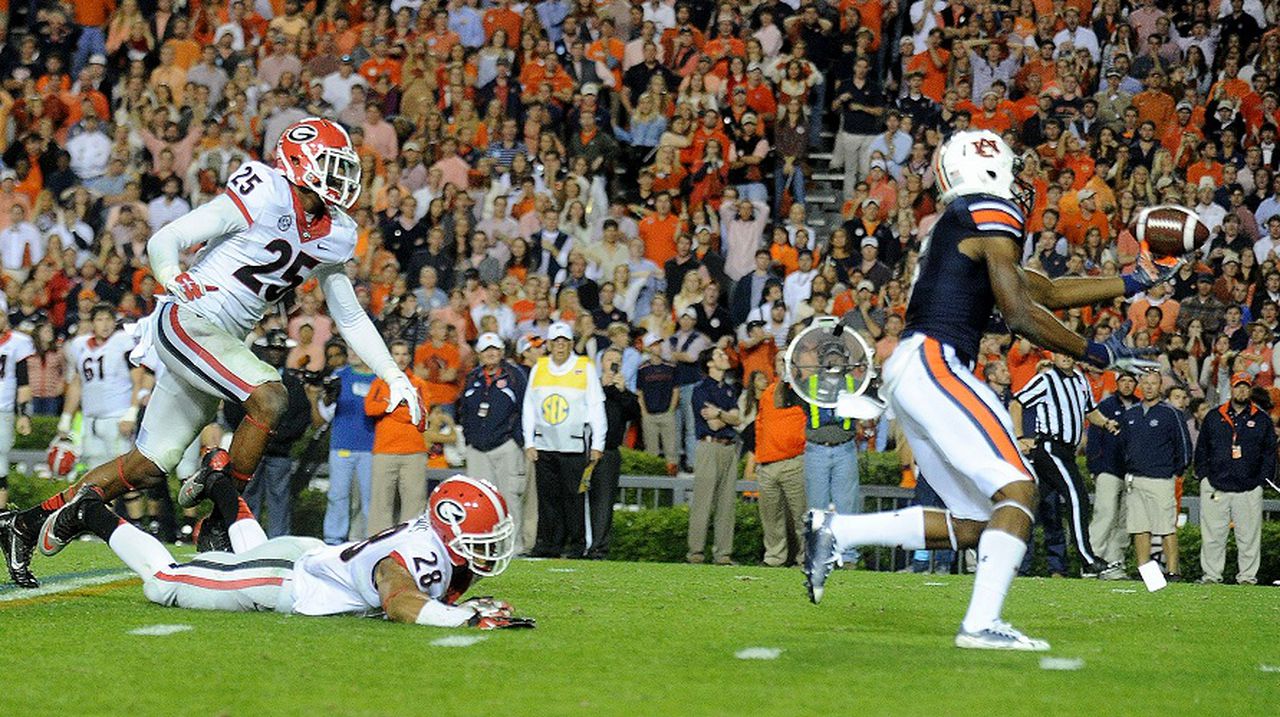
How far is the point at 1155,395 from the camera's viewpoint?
45.9 feet

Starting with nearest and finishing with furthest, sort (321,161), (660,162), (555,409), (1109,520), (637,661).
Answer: (637,661), (321,161), (1109,520), (555,409), (660,162)

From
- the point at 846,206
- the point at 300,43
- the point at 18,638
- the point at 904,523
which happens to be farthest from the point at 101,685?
the point at 300,43

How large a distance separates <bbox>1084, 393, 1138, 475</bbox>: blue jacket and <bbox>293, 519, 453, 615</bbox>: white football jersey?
26.4ft

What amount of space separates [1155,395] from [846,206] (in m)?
5.04

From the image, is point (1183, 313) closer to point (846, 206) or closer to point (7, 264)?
point (846, 206)

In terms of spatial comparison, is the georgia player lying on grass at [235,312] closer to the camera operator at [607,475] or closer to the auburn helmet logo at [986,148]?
the auburn helmet logo at [986,148]

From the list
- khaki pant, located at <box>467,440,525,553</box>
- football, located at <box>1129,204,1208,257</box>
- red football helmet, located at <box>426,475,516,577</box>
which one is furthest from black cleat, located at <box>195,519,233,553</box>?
khaki pant, located at <box>467,440,525,553</box>

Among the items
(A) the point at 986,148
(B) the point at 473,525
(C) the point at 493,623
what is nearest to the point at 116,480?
(B) the point at 473,525

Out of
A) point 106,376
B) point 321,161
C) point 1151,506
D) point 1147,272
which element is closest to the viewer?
point 1147,272

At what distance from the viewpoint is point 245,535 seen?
846 centimetres

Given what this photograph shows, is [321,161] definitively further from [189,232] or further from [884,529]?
[884,529]

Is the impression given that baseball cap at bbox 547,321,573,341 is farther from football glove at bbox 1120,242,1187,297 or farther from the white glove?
football glove at bbox 1120,242,1187,297

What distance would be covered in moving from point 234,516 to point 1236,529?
8465mm

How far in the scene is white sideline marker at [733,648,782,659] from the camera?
6.66 metres
